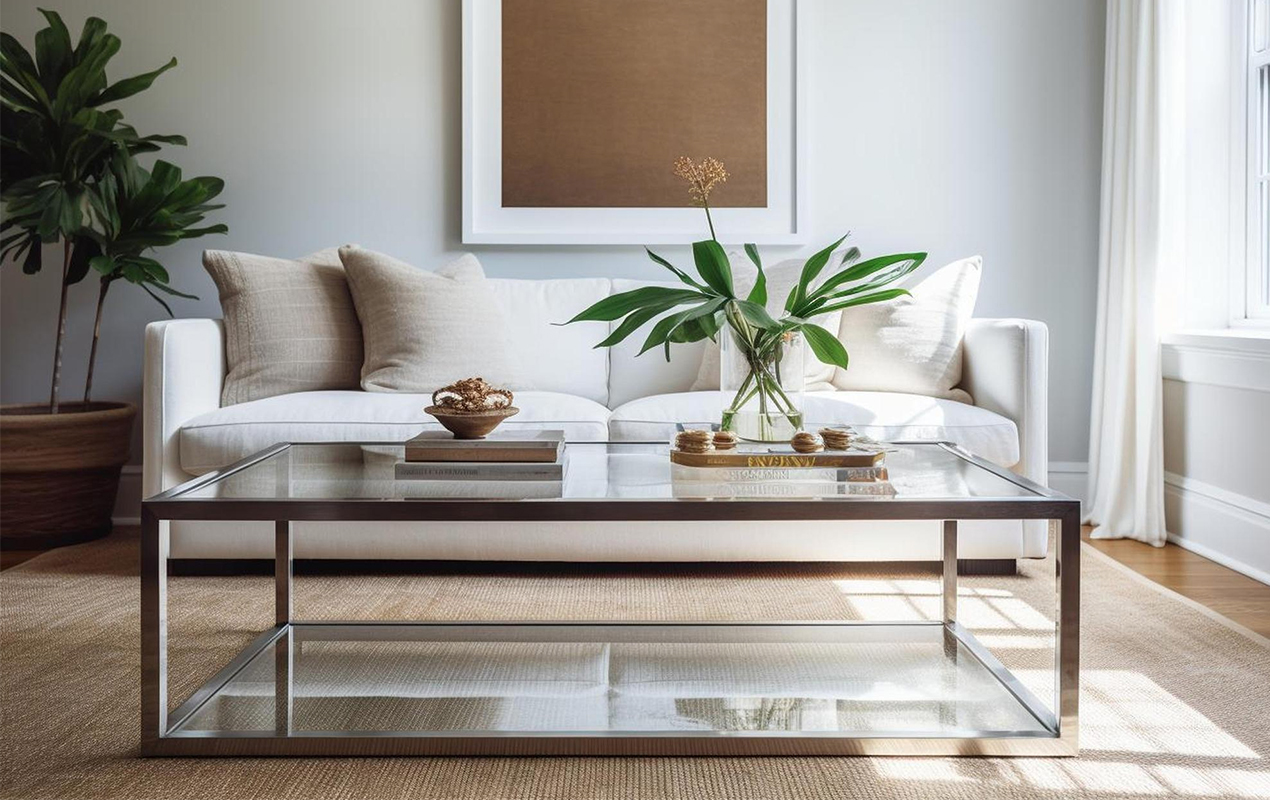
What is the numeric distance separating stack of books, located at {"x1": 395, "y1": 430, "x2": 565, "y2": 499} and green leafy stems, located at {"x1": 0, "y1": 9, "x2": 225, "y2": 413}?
5.61 feet

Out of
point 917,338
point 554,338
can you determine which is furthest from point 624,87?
point 917,338

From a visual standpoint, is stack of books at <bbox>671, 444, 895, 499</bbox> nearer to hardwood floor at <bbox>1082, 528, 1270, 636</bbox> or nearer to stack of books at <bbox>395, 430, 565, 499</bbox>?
stack of books at <bbox>395, 430, 565, 499</bbox>

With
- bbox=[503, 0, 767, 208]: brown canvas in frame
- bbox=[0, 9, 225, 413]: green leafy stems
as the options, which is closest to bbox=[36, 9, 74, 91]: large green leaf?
bbox=[0, 9, 225, 413]: green leafy stems

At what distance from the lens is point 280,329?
296 centimetres

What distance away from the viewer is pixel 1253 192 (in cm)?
307

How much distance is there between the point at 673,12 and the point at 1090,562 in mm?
2187

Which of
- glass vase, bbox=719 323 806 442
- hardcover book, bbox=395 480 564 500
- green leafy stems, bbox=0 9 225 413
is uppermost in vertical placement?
green leafy stems, bbox=0 9 225 413

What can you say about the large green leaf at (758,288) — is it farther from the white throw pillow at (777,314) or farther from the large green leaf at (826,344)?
the white throw pillow at (777,314)

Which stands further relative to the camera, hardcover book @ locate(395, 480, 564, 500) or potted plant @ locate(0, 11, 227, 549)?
potted plant @ locate(0, 11, 227, 549)

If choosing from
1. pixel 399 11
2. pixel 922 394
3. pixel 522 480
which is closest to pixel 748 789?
pixel 522 480

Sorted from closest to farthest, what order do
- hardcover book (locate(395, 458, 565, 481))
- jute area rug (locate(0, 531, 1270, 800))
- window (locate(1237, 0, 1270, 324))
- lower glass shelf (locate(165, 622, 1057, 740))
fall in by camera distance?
1. jute area rug (locate(0, 531, 1270, 800))
2. lower glass shelf (locate(165, 622, 1057, 740))
3. hardcover book (locate(395, 458, 565, 481))
4. window (locate(1237, 0, 1270, 324))

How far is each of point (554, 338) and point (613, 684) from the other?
1.64 meters

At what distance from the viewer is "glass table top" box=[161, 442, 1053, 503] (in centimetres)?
150

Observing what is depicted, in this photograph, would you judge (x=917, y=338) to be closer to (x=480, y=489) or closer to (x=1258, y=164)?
(x=1258, y=164)
